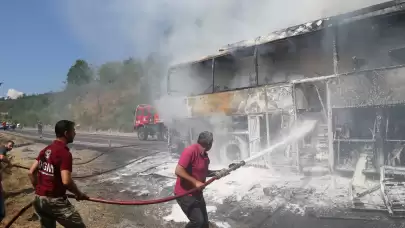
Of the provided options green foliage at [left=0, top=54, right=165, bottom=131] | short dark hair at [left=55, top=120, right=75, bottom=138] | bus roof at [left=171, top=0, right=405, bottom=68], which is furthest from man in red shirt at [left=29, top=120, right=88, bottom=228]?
green foliage at [left=0, top=54, right=165, bottom=131]

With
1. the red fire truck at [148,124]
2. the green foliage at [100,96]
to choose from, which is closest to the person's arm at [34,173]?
the red fire truck at [148,124]

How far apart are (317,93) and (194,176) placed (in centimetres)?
499

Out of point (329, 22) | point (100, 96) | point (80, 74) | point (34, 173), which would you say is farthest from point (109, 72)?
point (34, 173)

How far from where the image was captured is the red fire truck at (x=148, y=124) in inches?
809

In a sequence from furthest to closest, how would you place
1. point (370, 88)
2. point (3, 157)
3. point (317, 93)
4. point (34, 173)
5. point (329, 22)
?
point (317, 93) < point (329, 22) < point (370, 88) < point (3, 157) < point (34, 173)

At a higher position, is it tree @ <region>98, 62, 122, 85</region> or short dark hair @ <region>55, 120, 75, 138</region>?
tree @ <region>98, 62, 122, 85</region>

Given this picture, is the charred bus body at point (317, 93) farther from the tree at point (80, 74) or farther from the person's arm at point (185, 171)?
the tree at point (80, 74)

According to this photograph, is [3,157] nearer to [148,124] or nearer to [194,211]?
[194,211]

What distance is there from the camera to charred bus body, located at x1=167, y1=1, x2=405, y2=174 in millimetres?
6496

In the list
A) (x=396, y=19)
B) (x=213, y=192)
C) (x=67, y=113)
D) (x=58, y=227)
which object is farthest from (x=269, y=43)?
(x=67, y=113)

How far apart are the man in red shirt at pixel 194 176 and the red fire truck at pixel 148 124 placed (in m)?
16.5

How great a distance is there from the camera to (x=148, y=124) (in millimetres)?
21281

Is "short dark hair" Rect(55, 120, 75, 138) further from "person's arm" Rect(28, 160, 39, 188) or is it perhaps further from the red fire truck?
the red fire truck

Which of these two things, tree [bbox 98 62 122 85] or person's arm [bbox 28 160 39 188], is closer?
person's arm [bbox 28 160 39 188]
